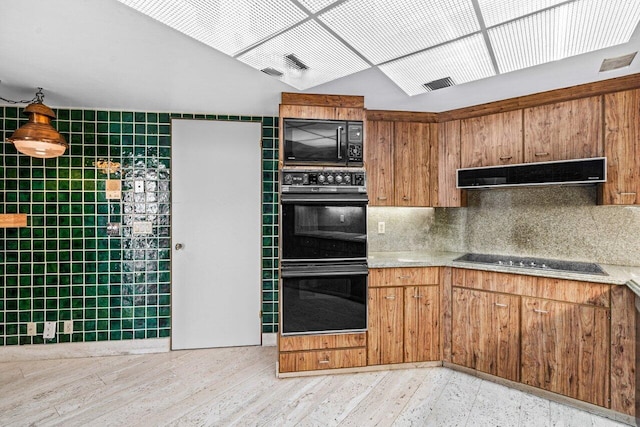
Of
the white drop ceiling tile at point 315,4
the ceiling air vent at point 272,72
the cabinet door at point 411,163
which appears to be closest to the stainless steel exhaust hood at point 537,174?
the cabinet door at point 411,163

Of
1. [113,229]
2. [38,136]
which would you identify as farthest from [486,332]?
[38,136]

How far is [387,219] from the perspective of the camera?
11.1ft

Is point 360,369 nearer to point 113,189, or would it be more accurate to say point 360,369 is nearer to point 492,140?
A: point 492,140

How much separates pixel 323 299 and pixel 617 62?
8.13 feet

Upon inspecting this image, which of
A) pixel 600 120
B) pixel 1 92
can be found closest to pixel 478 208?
pixel 600 120

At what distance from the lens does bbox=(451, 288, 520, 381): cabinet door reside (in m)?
2.47

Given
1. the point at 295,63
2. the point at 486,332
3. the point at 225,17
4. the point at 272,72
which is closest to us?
the point at 225,17

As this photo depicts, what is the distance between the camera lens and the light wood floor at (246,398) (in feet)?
6.97

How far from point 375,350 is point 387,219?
4.16 ft

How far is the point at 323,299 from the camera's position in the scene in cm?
263

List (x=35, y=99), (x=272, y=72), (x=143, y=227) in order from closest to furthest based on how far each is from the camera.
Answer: (x=272, y=72), (x=35, y=99), (x=143, y=227)

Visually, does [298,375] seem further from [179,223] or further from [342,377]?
[179,223]

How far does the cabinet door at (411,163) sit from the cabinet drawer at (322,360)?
1377 mm

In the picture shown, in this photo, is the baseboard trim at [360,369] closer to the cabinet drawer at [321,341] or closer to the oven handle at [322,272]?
the cabinet drawer at [321,341]
